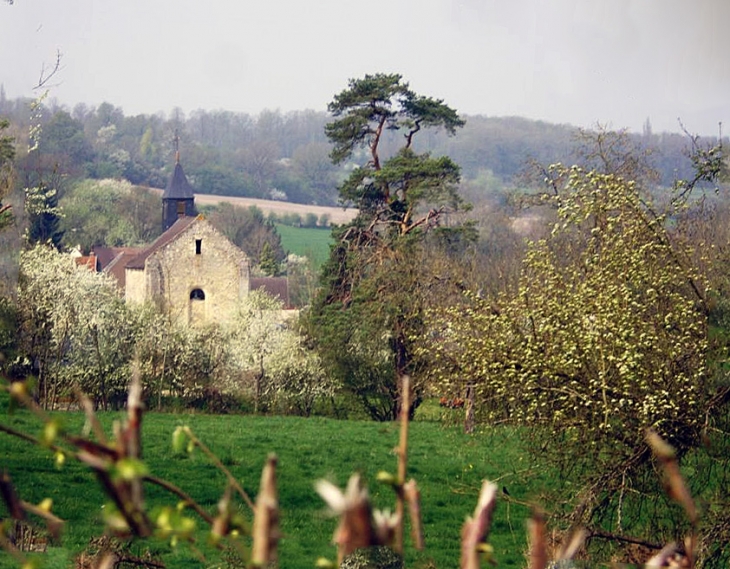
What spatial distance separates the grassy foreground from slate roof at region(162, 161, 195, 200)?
123ft

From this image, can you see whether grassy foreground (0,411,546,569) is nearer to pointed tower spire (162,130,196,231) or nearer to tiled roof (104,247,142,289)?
tiled roof (104,247,142,289)

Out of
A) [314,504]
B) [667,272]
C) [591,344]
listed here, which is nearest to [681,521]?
[591,344]

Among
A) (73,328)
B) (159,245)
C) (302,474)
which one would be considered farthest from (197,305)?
(302,474)

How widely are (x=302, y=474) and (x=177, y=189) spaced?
45.1 meters

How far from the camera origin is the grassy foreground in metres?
11.6

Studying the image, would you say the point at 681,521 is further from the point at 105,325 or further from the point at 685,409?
the point at 105,325

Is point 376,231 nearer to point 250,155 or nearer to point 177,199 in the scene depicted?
point 177,199

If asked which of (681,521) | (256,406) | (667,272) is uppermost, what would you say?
(667,272)

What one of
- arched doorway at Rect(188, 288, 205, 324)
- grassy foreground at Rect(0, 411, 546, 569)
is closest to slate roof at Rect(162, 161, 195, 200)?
arched doorway at Rect(188, 288, 205, 324)

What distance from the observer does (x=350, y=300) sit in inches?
1097

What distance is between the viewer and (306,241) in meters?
79.9

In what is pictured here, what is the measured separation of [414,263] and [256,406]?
740cm

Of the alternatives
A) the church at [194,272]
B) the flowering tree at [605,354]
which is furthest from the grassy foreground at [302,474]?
the church at [194,272]

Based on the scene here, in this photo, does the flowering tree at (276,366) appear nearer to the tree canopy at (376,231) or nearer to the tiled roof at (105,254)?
the tree canopy at (376,231)
